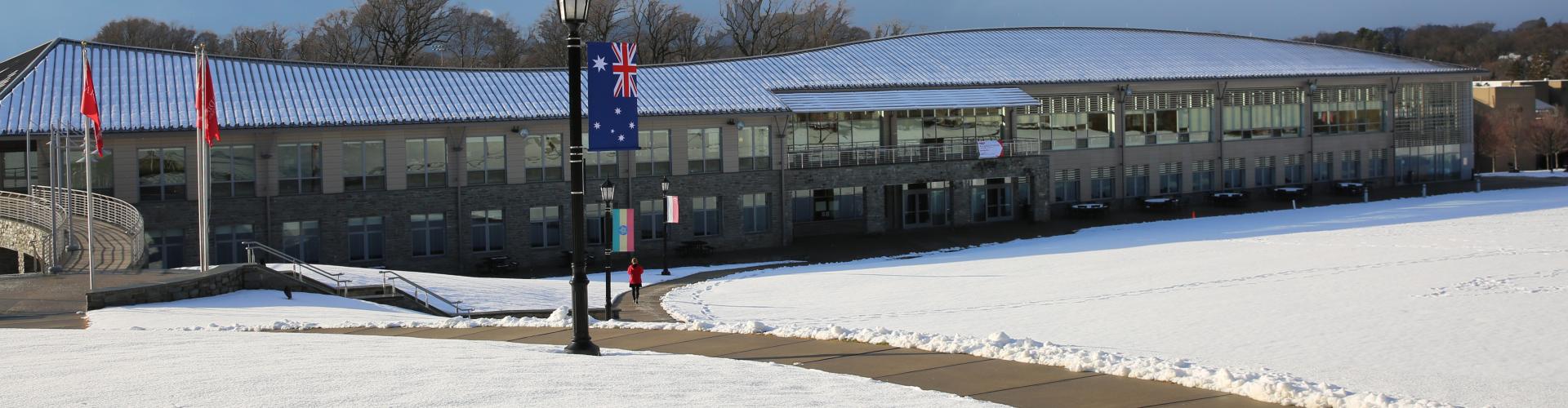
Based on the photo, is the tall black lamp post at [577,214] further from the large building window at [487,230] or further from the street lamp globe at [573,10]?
the large building window at [487,230]

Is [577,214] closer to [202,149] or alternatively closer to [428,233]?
[202,149]

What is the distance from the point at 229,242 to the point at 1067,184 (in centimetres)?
Result: 3579

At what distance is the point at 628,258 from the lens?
1818 inches

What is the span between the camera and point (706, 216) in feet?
162

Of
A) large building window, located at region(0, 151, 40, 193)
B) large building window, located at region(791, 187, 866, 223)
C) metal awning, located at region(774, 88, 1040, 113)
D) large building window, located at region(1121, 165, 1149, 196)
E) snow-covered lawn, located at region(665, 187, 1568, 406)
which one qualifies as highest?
metal awning, located at region(774, 88, 1040, 113)

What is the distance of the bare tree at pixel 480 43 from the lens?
124m

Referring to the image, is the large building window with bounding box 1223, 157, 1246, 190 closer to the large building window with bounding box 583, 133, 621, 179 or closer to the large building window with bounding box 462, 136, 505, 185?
the large building window with bounding box 583, 133, 621, 179

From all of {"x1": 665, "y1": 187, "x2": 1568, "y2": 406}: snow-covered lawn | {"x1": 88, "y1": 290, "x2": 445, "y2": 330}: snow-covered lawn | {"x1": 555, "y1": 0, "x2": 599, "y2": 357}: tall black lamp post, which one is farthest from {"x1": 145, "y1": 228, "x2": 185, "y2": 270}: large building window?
{"x1": 555, "y1": 0, "x2": 599, "y2": 357}: tall black lamp post

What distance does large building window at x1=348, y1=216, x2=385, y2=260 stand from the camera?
142ft

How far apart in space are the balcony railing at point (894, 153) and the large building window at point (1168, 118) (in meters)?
6.98

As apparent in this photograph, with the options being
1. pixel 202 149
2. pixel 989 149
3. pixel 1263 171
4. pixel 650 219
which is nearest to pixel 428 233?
pixel 650 219

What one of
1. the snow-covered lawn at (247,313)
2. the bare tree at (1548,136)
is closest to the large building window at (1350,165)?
the bare tree at (1548,136)

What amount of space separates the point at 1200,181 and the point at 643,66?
2889 centimetres

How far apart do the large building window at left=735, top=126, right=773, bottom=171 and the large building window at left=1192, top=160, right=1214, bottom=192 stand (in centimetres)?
2473
